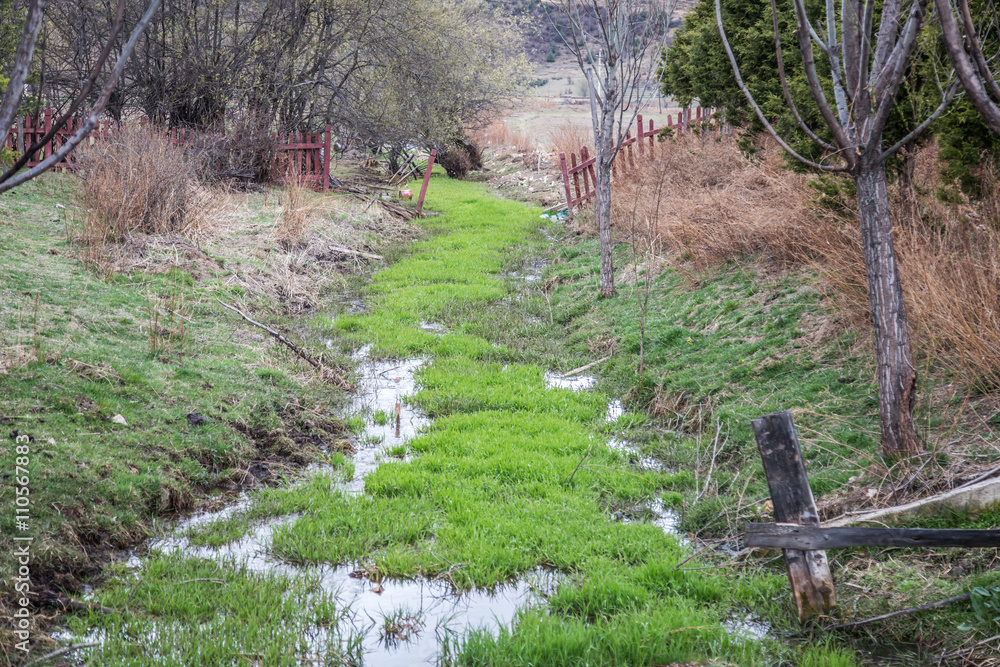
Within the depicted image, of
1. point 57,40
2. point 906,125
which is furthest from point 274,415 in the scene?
point 57,40

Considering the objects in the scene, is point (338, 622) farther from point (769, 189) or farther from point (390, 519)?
point (769, 189)

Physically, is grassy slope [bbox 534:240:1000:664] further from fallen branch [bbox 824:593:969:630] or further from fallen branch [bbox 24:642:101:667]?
fallen branch [bbox 24:642:101:667]

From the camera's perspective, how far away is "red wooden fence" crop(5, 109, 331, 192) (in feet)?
47.3

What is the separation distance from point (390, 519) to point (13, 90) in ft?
10.3

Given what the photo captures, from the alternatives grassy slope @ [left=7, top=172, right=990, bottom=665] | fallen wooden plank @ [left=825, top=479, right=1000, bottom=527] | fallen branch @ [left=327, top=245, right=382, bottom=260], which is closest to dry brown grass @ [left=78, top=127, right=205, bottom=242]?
grassy slope @ [left=7, top=172, right=990, bottom=665]

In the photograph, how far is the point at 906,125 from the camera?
6.07m

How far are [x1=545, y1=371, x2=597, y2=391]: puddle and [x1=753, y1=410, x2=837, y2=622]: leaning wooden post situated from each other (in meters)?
3.80

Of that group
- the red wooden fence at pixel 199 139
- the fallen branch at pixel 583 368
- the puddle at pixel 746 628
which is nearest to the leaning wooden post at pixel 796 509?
the puddle at pixel 746 628

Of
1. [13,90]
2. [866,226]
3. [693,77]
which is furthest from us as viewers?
[693,77]

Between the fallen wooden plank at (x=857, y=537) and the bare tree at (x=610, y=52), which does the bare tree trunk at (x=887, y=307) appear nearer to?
the fallen wooden plank at (x=857, y=537)

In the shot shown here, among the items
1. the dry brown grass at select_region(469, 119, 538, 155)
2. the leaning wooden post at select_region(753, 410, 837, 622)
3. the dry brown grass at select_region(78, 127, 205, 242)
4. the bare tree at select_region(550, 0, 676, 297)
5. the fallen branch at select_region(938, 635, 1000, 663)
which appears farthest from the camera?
the dry brown grass at select_region(469, 119, 538, 155)

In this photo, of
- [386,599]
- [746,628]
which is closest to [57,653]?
[386,599]

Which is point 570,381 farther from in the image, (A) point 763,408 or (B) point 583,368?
(A) point 763,408

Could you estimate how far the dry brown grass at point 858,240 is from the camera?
464cm
